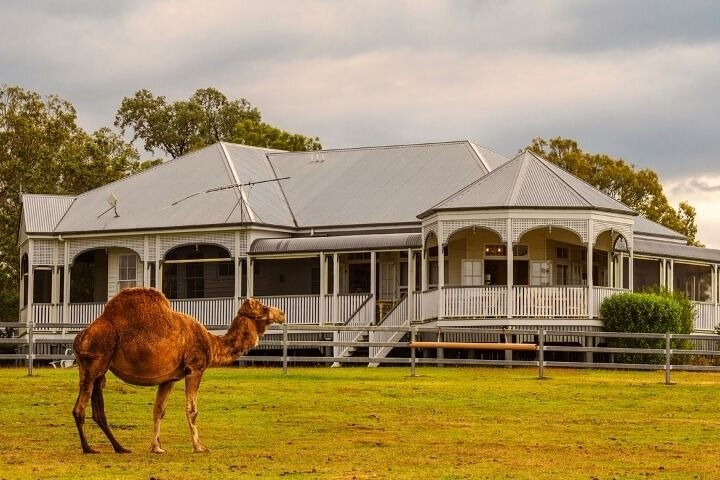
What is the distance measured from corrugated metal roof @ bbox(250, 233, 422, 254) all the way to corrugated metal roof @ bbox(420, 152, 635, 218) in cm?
179

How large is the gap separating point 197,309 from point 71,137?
76.6ft

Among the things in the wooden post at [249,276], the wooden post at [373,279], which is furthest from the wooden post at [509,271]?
the wooden post at [249,276]

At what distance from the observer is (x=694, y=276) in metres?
56.1

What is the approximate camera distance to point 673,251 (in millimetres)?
51438

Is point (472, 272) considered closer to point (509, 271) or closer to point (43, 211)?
point (509, 271)

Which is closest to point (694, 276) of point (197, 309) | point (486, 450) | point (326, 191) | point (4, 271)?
point (326, 191)

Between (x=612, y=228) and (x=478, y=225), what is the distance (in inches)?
155

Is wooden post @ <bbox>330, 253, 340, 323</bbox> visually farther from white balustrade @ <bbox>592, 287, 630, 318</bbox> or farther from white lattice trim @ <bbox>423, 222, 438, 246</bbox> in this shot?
white balustrade @ <bbox>592, 287, 630, 318</bbox>

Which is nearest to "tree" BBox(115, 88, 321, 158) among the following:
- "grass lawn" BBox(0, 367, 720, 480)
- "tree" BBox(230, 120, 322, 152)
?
"tree" BBox(230, 120, 322, 152)

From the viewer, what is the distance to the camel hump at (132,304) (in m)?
19.7

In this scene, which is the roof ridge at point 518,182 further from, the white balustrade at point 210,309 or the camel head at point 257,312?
the camel head at point 257,312

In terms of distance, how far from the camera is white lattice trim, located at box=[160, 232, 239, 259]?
50594 mm

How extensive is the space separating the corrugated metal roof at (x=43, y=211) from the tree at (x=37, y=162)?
10479 millimetres

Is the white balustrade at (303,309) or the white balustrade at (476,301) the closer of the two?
the white balustrade at (476,301)
